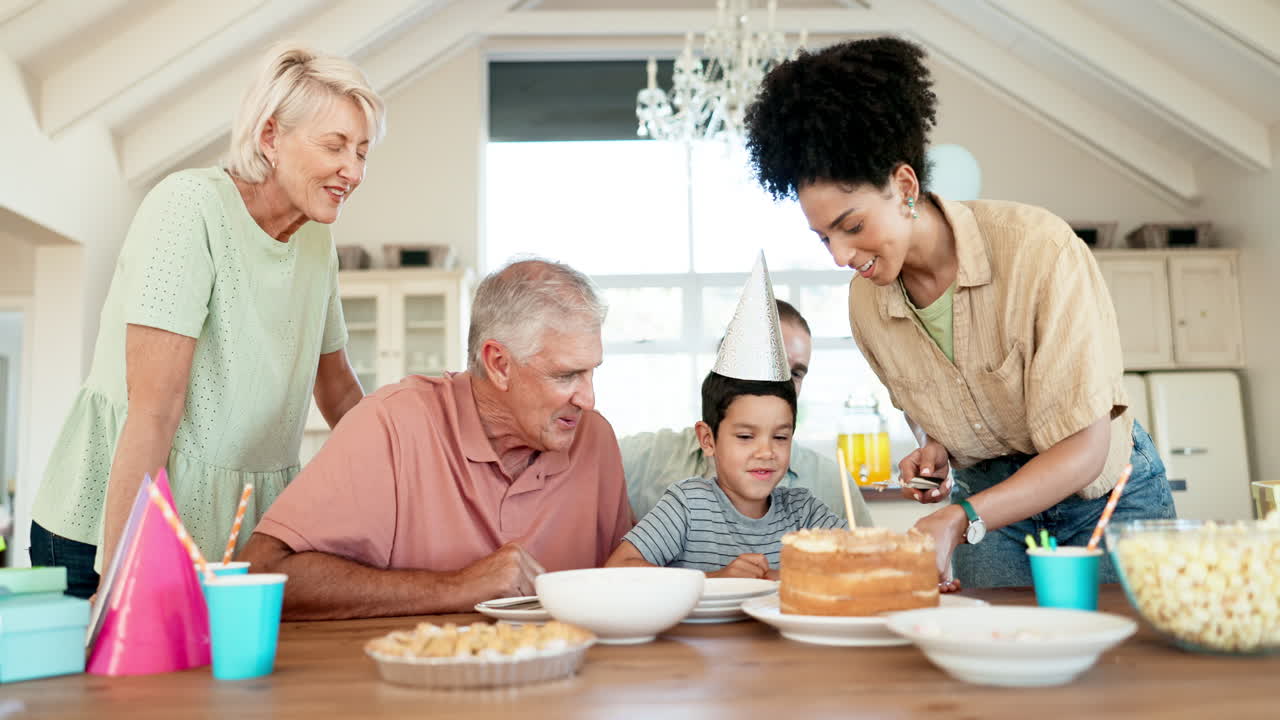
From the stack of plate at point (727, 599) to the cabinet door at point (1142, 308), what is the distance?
5.95 m

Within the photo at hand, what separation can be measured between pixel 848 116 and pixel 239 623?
1.09 m

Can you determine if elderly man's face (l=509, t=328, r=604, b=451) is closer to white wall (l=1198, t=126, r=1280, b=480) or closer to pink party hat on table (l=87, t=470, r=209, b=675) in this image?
pink party hat on table (l=87, t=470, r=209, b=675)

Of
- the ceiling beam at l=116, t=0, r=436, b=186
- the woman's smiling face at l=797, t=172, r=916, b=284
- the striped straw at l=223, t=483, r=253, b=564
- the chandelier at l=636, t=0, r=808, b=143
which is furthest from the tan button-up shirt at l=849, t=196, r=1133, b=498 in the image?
the ceiling beam at l=116, t=0, r=436, b=186

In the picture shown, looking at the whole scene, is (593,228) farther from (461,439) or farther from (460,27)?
(461,439)

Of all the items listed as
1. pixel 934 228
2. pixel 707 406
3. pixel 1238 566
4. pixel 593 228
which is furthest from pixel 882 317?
pixel 593 228

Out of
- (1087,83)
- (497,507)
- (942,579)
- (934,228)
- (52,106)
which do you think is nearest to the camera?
(942,579)

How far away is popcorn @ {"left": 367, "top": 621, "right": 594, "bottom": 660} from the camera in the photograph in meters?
0.92

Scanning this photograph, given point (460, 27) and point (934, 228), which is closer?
point (934, 228)

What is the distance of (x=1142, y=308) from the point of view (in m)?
6.66

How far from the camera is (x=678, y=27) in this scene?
708 cm

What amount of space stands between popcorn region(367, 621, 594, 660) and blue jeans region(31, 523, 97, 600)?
1112mm

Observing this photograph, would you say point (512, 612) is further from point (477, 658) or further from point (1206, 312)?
point (1206, 312)

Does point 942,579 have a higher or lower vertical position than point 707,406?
lower

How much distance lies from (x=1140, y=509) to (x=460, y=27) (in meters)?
6.04
